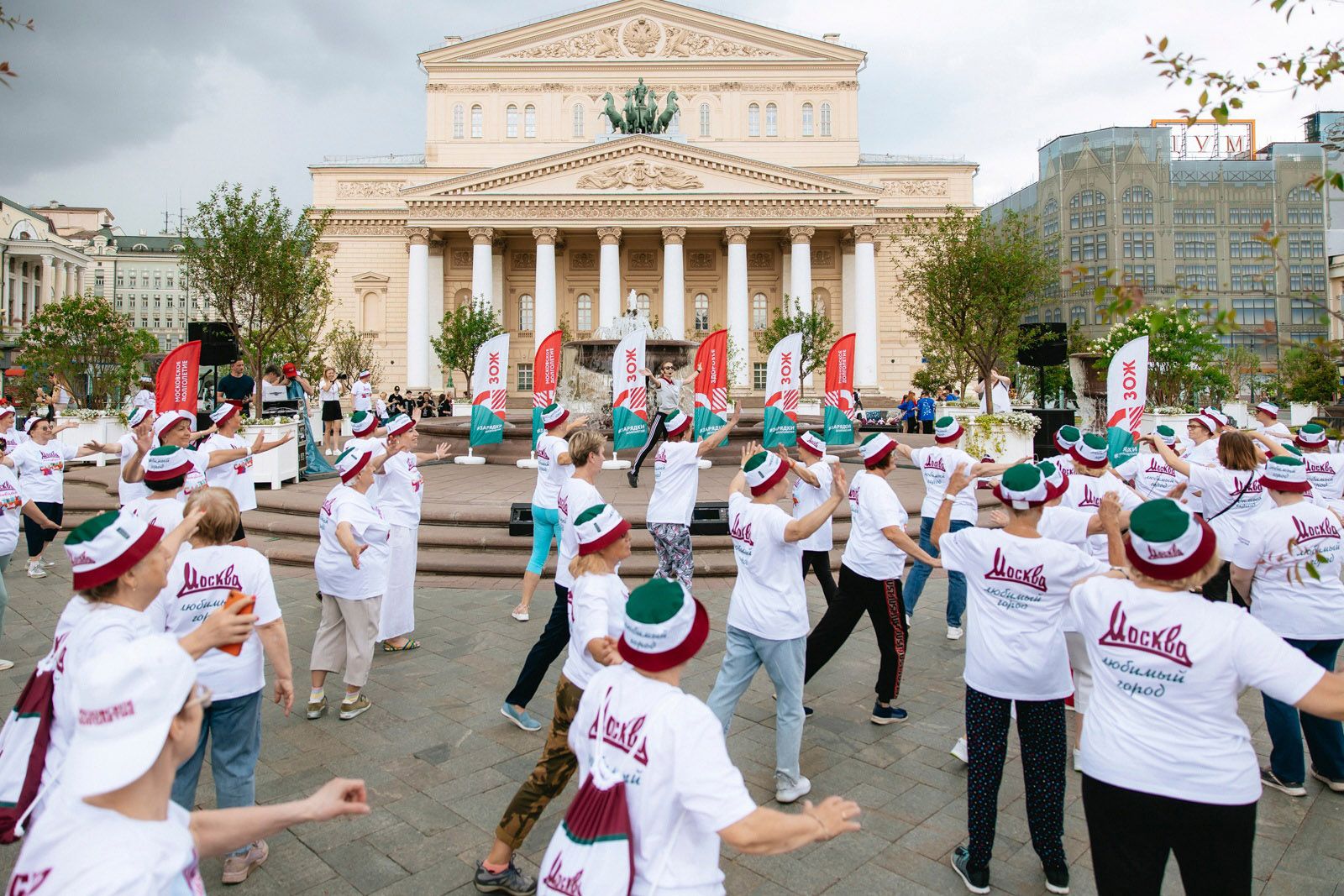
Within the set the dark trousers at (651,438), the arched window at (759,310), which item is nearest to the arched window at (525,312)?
the arched window at (759,310)

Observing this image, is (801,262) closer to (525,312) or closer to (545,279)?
(545,279)

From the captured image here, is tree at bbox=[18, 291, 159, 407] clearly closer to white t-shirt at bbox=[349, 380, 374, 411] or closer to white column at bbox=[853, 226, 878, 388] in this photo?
white t-shirt at bbox=[349, 380, 374, 411]

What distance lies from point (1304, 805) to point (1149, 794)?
280 cm

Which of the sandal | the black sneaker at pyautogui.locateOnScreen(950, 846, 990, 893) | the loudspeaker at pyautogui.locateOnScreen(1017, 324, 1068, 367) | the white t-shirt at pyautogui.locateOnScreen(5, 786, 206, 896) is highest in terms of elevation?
the loudspeaker at pyautogui.locateOnScreen(1017, 324, 1068, 367)

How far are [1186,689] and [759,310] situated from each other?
50.3m

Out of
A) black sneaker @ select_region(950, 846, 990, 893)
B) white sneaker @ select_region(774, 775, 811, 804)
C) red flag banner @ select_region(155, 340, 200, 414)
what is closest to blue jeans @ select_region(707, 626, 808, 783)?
white sneaker @ select_region(774, 775, 811, 804)

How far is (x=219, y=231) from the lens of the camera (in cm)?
1717

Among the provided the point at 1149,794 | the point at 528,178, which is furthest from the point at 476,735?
the point at 528,178

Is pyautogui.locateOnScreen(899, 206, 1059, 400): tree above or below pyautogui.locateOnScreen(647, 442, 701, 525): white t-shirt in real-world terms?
above

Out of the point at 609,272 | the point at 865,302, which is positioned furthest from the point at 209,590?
the point at 865,302

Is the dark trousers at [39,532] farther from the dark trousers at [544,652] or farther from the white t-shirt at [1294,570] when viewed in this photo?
the white t-shirt at [1294,570]

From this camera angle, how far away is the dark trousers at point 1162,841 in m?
2.72

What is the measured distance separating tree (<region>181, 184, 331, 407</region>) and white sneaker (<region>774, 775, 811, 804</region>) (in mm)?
15464

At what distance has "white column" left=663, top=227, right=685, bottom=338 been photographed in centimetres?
4659
